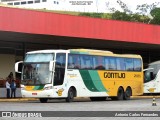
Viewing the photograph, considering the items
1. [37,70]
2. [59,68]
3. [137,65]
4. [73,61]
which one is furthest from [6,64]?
[59,68]

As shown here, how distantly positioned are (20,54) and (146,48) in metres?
13.8

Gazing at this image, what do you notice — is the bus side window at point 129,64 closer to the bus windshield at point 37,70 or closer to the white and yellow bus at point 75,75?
the white and yellow bus at point 75,75

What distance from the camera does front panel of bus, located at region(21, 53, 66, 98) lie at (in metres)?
28.1

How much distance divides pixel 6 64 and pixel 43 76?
39.0ft

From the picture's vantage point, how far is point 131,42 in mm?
40812

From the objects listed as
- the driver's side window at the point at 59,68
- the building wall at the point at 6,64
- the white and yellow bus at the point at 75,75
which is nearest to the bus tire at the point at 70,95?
the white and yellow bus at the point at 75,75

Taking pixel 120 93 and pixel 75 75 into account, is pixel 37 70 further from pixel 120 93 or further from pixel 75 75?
pixel 120 93

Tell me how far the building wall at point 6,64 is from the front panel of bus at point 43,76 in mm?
10616

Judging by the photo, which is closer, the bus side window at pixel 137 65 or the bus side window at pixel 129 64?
the bus side window at pixel 129 64

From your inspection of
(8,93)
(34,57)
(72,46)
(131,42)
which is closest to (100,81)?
(34,57)

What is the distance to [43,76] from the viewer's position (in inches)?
1117

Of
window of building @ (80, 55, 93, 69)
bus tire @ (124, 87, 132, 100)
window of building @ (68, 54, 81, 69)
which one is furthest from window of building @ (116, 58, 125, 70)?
window of building @ (68, 54, 81, 69)

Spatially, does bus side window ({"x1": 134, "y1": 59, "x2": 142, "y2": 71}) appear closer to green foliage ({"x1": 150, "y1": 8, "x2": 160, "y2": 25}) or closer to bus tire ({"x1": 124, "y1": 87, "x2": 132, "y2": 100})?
bus tire ({"x1": 124, "y1": 87, "x2": 132, "y2": 100})

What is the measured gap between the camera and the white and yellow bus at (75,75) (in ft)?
92.7
